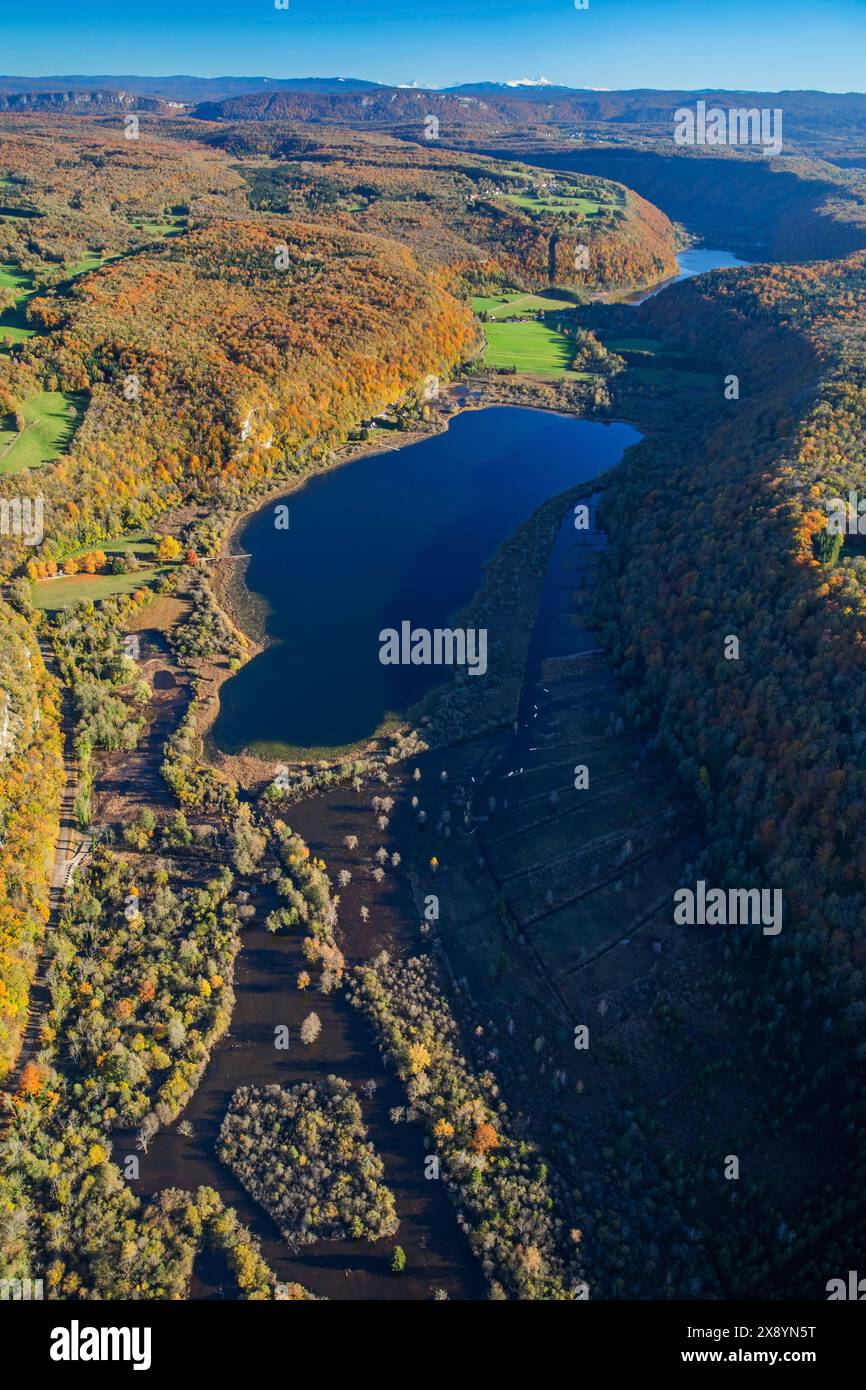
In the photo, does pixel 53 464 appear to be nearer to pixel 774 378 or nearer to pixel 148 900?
→ pixel 148 900

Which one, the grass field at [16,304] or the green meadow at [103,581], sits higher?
the grass field at [16,304]

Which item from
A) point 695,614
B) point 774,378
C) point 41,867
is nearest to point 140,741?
point 41,867

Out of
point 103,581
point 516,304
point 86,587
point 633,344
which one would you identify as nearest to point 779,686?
point 103,581

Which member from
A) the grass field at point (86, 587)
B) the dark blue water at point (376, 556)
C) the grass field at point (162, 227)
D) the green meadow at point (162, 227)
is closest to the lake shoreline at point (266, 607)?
the dark blue water at point (376, 556)

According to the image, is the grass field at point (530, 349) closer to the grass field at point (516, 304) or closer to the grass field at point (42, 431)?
the grass field at point (516, 304)

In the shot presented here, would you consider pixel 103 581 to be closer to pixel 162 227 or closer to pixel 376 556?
pixel 376 556
